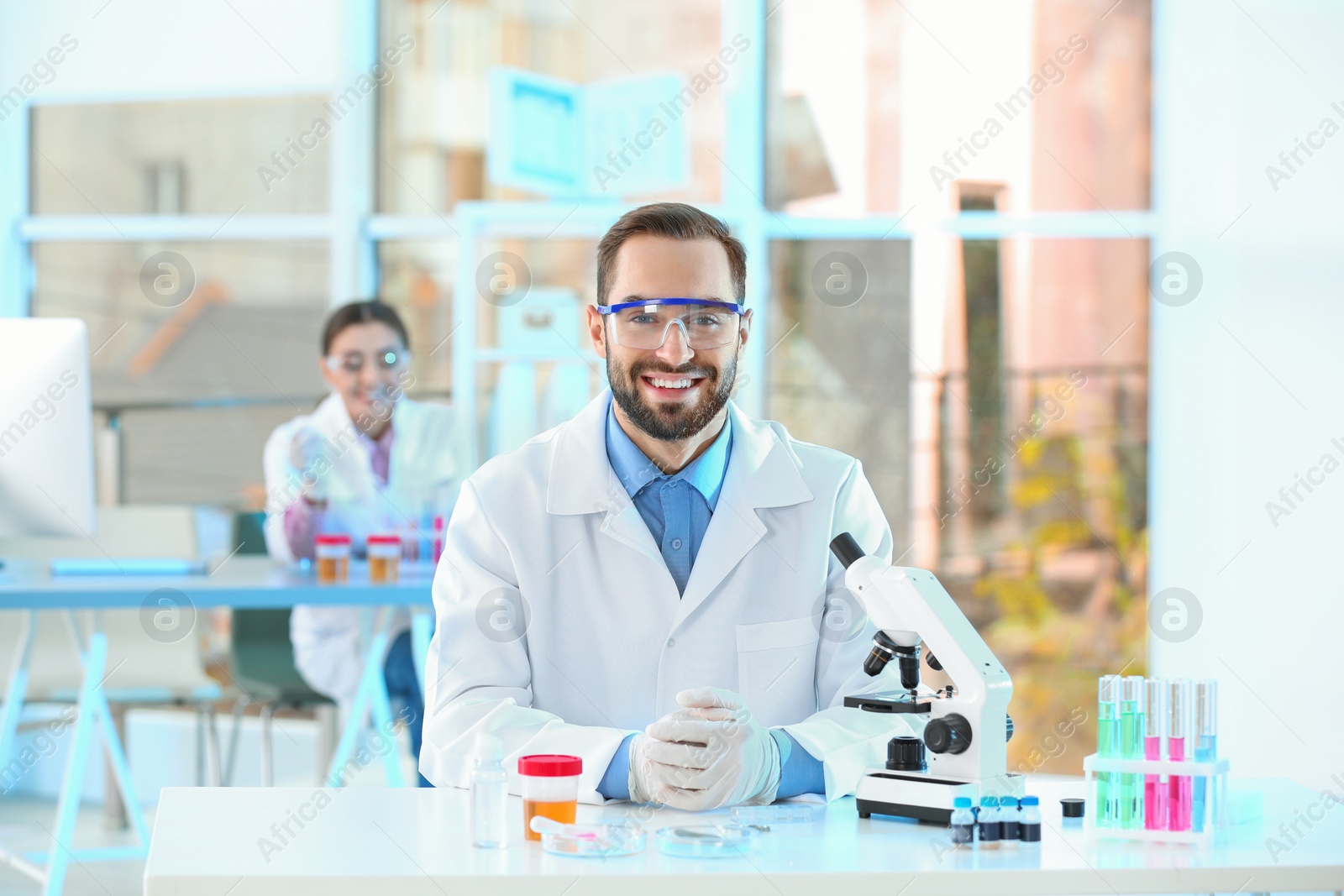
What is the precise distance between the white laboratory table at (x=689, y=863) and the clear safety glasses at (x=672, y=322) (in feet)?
2.28

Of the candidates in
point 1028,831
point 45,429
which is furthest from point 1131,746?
point 45,429

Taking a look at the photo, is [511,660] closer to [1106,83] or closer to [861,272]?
[861,272]

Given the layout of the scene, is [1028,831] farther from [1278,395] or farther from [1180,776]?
[1278,395]

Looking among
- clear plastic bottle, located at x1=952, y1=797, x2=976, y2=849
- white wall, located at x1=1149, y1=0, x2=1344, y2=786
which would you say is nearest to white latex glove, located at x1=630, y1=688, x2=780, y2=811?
clear plastic bottle, located at x1=952, y1=797, x2=976, y2=849

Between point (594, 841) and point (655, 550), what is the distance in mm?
606

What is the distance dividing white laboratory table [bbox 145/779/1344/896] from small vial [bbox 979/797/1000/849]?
0.02 metres

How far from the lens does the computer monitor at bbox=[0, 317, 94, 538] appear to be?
8.71 ft

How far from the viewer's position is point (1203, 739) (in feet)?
4.71

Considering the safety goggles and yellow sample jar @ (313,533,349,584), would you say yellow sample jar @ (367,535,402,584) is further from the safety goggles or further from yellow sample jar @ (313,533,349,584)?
the safety goggles

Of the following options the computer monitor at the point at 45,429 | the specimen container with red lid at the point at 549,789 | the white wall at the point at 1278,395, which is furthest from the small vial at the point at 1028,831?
the white wall at the point at 1278,395

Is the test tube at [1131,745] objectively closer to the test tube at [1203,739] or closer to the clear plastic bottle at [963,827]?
the test tube at [1203,739]

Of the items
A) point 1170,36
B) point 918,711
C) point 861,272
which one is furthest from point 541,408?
point 918,711

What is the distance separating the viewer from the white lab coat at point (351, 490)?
12.1 feet

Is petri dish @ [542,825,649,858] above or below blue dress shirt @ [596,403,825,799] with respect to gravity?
below
